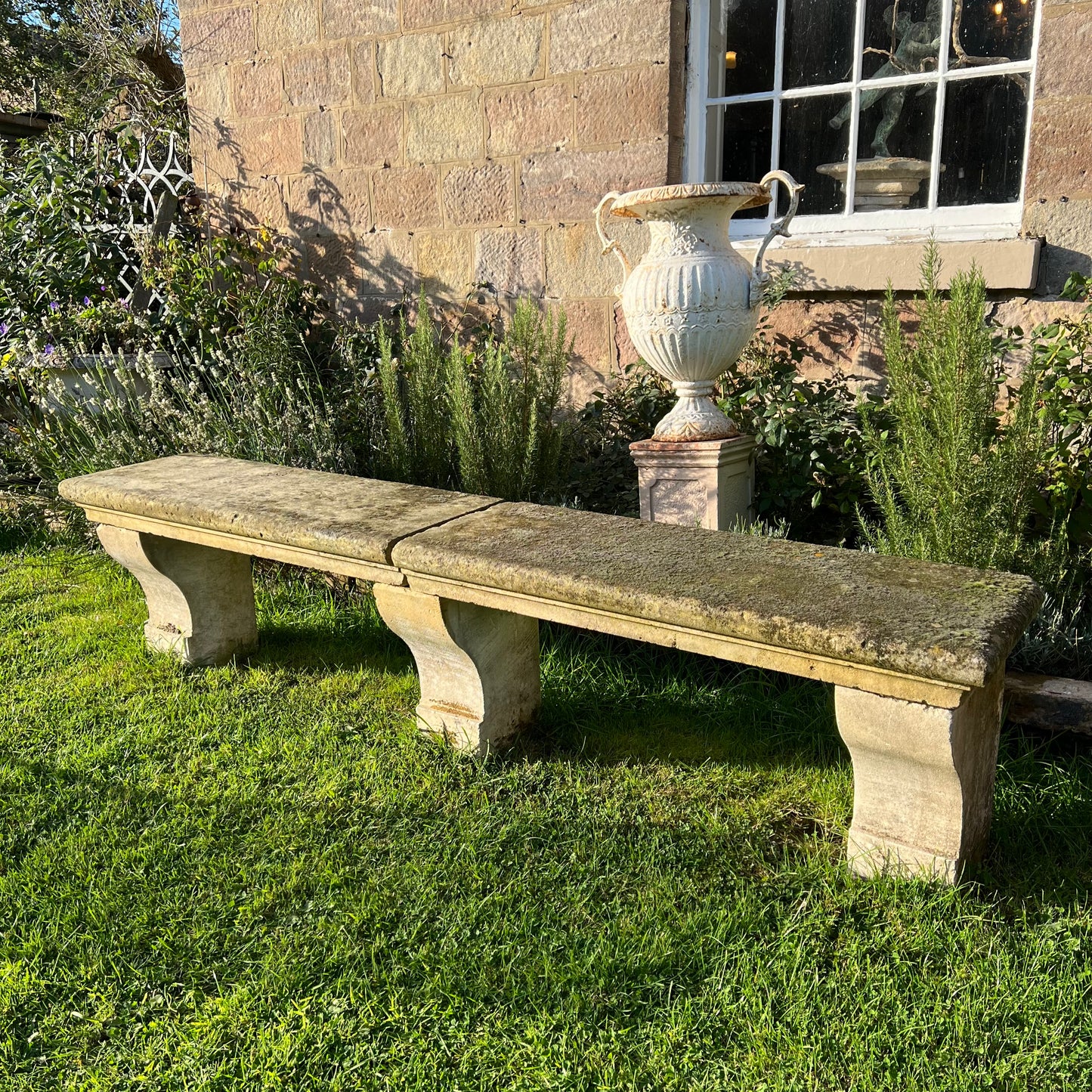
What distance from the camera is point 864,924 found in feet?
6.22

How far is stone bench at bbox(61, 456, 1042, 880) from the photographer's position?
1762 mm

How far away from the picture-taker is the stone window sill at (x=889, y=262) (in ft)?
11.0

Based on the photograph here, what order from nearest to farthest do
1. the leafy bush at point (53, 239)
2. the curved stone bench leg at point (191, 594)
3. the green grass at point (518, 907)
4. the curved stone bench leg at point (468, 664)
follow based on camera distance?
the green grass at point (518, 907) → the curved stone bench leg at point (468, 664) → the curved stone bench leg at point (191, 594) → the leafy bush at point (53, 239)

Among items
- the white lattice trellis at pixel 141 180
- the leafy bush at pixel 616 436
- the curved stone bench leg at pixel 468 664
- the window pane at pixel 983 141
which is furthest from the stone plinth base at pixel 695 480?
the white lattice trellis at pixel 141 180

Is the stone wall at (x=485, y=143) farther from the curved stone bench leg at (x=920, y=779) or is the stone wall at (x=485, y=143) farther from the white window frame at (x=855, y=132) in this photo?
the curved stone bench leg at (x=920, y=779)

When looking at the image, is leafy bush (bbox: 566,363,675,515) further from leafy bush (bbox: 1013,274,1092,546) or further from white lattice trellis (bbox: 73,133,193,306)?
white lattice trellis (bbox: 73,133,193,306)

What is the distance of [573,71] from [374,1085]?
3.92 meters

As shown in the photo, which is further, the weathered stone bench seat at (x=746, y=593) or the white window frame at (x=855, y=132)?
the white window frame at (x=855, y=132)

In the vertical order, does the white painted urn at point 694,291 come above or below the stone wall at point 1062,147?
below

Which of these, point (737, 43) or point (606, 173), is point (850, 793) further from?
point (737, 43)

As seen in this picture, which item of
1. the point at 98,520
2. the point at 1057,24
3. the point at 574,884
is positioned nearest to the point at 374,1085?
the point at 574,884

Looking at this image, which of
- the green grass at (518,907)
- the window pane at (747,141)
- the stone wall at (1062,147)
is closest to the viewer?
the green grass at (518,907)

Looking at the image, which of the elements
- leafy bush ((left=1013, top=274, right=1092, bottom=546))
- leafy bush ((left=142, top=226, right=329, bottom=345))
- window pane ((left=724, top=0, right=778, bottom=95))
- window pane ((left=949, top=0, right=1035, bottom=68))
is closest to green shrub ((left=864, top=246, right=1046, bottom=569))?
leafy bush ((left=1013, top=274, right=1092, bottom=546))

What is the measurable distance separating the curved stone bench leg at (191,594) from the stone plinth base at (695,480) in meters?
1.38
